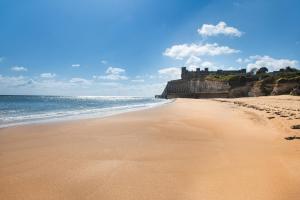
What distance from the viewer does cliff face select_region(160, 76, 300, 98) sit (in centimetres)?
5222

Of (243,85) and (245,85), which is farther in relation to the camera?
(243,85)

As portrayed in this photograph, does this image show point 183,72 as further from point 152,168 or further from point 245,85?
point 152,168

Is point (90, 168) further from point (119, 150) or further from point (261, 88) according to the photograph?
point (261, 88)

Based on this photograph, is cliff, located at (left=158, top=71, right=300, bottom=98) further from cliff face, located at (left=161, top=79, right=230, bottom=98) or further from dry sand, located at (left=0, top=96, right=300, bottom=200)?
dry sand, located at (left=0, top=96, right=300, bottom=200)

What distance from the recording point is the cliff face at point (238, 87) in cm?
5222

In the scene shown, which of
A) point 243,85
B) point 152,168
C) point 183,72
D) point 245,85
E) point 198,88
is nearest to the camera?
point 152,168

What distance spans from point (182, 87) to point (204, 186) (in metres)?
120

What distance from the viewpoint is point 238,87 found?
7531 cm

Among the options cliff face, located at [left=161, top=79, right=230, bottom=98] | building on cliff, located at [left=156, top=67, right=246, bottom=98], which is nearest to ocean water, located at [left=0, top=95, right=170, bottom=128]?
cliff face, located at [left=161, top=79, right=230, bottom=98]

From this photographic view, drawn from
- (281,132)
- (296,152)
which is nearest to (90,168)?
(296,152)

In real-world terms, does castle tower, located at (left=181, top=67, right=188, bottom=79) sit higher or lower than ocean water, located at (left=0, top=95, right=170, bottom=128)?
higher

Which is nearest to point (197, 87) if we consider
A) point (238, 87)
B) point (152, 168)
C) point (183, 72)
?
point (238, 87)

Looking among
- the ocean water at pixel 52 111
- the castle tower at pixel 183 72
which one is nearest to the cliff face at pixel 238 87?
the ocean water at pixel 52 111

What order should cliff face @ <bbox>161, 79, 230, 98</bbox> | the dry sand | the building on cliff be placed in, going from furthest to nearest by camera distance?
the building on cliff
cliff face @ <bbox>161, 79, 230, 98</bbox>
the dry sand
